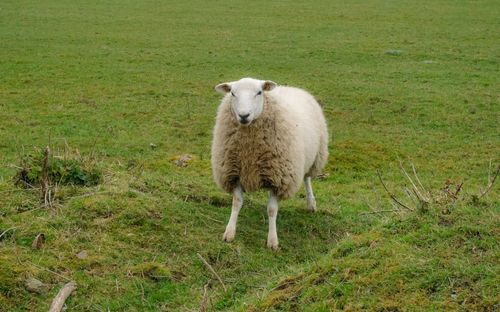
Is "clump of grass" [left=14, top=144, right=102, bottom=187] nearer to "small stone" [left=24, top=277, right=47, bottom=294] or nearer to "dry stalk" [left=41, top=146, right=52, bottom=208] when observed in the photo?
"dry stalk" [left=41, top=146, right=52, bottom=208]

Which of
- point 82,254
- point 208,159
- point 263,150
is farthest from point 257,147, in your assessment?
point 208,159

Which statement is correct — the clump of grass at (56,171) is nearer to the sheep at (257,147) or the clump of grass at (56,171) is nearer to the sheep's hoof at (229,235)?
the sheep at (257,147)

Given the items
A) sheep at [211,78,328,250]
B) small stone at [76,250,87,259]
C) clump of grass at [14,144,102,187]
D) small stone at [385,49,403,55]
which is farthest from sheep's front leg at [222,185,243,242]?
small stone at [385,49,403,55]

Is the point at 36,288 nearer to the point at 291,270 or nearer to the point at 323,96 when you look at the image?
the point at 291,270

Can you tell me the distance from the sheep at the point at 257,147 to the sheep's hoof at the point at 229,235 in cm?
3

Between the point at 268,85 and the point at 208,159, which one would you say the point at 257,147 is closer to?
the point at 268,85

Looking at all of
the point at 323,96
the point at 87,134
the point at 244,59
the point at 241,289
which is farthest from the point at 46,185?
the point at 244,59

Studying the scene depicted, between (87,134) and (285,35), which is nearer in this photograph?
(87,134)

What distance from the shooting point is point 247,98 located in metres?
7.59

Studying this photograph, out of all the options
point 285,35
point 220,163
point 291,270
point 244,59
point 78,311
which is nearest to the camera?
point 78,311

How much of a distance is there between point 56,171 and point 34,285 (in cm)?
226

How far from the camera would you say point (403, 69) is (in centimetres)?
2036

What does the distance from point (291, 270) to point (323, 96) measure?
11319 millimetres

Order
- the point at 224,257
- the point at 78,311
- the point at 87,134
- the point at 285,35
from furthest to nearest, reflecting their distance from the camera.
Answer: the point at 285,35, the point at 87,134, the point at 224,257, the point at 78,311
